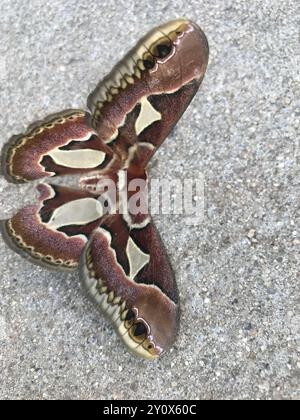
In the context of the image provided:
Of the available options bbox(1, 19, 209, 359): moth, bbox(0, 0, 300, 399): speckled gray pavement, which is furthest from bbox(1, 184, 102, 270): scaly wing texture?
bbox(0, 0, 300, 399): speckled gray pavement

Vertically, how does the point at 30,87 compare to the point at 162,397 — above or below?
above

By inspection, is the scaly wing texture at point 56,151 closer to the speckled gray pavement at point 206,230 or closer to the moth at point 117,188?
the moth at point 117,188

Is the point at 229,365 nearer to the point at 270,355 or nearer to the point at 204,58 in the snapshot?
the point at 270,355

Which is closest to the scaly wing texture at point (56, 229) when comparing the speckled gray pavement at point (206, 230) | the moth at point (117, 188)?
the moth at point (117, 188)

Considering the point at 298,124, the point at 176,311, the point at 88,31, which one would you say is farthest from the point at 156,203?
the point at 88,31

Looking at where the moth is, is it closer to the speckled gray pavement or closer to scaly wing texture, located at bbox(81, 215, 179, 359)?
scaly wing texture, located at bbox(81, 215, 179, 359)
